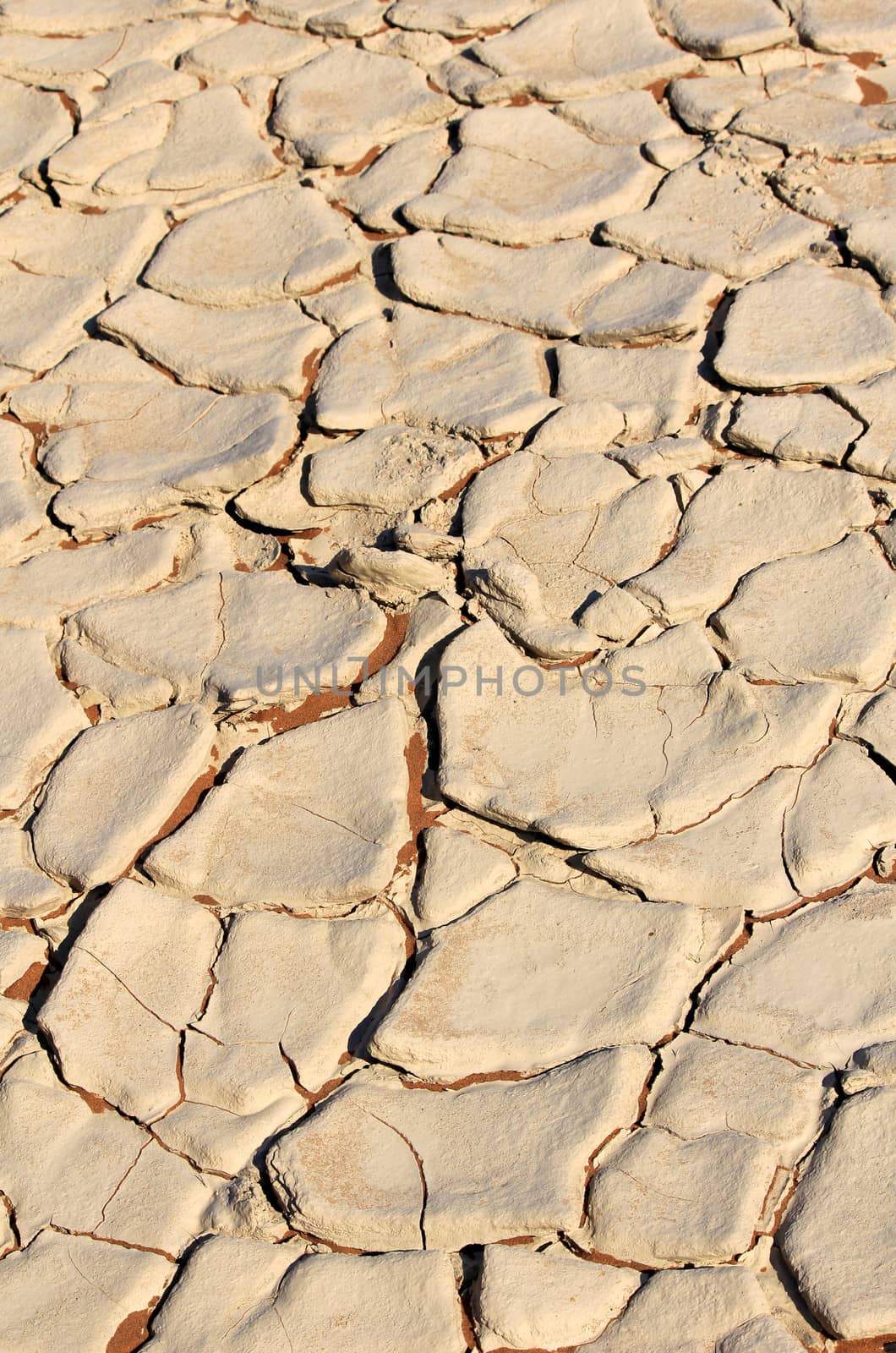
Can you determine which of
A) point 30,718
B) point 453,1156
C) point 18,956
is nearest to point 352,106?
point 30,718

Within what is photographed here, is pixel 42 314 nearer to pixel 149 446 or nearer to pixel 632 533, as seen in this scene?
pixel 149 446

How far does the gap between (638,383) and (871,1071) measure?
108cm

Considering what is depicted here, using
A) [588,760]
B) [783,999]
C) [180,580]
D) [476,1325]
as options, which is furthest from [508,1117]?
[180,580]

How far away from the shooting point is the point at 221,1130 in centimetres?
146

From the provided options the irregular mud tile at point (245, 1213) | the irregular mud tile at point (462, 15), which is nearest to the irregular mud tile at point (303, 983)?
the irregular mud tile at point (245, 1213)

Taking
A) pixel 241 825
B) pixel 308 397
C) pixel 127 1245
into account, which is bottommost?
pixel 127 1245

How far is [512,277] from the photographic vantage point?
2.30 meters

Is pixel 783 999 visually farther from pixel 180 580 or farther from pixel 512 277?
pixel 512 277

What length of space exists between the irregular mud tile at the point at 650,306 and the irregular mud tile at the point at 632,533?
→ 1.07ft

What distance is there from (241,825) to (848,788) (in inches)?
28.2

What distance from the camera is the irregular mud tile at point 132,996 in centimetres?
152

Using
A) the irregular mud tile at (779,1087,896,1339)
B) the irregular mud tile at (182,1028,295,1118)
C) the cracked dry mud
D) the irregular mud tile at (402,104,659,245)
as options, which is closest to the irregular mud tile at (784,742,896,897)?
the cracked dry mud

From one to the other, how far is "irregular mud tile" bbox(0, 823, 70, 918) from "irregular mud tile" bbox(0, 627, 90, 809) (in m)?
0.08

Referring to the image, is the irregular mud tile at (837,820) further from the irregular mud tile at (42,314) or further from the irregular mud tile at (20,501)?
the irregular mud tile at (42,314)
